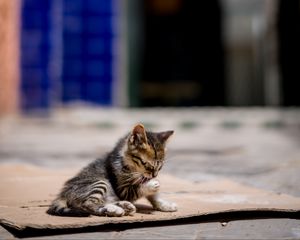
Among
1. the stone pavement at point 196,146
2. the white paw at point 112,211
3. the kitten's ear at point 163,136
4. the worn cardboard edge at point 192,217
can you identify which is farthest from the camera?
the kitten's ear at point 163,136

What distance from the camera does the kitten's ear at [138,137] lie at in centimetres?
343

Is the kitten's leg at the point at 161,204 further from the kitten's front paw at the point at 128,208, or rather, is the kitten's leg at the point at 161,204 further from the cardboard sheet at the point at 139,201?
the kitten's front paw at the point at 128,208

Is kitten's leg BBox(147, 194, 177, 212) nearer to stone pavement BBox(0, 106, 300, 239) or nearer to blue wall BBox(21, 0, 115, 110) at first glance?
stone pavement BBox(0, 106, 300, 239)

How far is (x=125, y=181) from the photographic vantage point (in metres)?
3.48

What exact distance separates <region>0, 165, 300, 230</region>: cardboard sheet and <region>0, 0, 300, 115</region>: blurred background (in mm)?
7304

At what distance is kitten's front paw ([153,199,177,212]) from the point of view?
3447 millimetres

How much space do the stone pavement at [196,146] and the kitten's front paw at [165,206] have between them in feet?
0.97

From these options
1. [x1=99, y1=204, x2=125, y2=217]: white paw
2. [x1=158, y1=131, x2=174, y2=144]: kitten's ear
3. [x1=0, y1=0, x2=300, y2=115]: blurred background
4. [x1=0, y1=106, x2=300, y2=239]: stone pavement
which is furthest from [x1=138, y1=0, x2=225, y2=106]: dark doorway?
[x1=99, y1=204, x2=125, y2=217]: white paw

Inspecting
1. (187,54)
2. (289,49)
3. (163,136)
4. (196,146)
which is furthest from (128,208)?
(187,54)

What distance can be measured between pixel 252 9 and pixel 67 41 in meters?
3.81

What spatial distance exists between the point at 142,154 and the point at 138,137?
94mm

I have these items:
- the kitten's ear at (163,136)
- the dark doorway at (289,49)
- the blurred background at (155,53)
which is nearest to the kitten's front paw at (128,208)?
the kitten's ear at (163,136)

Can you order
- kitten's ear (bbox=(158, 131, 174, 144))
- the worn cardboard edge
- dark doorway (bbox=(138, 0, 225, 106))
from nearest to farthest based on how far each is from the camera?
the worn cardboard edge
kitten's ear (bbox=(158, 131, 174, 144))
dark doorway (bbox=(138, 0, 225, 106))

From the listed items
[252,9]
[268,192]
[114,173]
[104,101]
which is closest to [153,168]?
[114,173]
